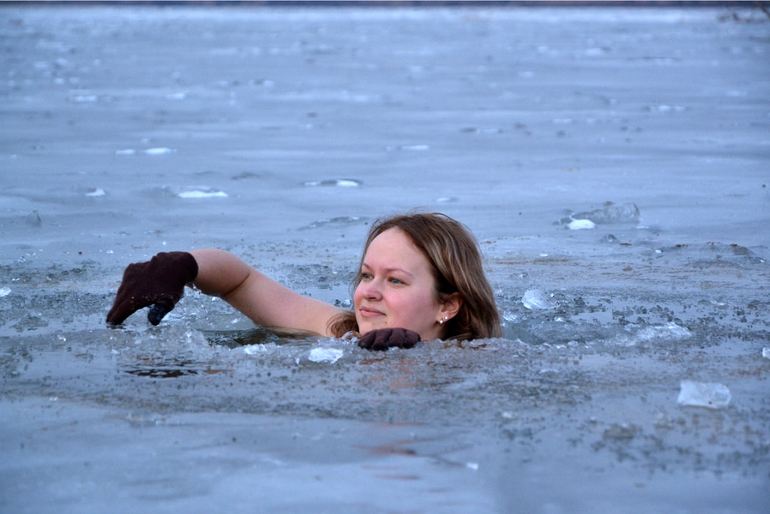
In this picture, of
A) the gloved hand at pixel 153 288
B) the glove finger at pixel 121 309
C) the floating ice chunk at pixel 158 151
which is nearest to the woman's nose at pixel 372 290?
the gloved hand at pixel 153 288

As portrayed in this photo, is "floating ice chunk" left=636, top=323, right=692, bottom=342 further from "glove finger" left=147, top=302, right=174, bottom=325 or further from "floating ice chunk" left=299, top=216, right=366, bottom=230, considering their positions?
"floating ice chunk" left=299, top=216, right=366, bottom=230

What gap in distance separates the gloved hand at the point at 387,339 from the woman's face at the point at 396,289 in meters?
0.10

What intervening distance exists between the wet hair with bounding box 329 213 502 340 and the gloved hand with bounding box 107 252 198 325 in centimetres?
67

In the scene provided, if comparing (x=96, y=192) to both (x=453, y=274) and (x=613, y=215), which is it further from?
(x=453, y=274)

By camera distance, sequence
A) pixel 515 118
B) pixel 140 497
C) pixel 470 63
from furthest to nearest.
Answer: pixel 470 63 < pixel 515 118 < pixel 140 497

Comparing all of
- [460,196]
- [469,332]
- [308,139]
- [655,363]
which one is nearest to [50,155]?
[308,139]

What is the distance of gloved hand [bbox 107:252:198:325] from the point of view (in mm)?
3385

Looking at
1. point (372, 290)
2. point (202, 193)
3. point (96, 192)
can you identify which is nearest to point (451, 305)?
point (372, 290)

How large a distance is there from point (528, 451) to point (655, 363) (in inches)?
38.7

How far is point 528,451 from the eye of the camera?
235 centimetres

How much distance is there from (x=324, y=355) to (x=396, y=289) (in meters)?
0.48

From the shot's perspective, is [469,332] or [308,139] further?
[308,139]

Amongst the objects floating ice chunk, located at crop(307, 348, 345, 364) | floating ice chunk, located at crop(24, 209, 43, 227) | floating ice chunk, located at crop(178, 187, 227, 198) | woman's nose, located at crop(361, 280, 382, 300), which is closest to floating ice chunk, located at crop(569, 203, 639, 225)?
floating ice chunk, located at crop(178, 187, 227, 198)

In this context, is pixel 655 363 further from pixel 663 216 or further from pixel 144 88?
pixel 144 88
